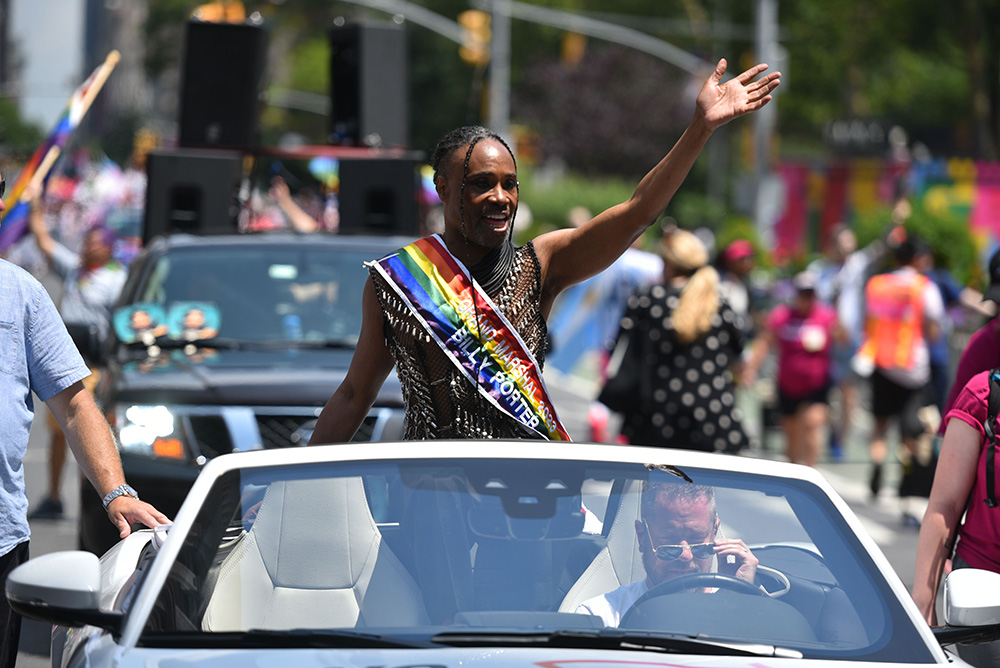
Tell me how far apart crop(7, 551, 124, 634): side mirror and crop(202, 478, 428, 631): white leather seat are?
0.25 meters

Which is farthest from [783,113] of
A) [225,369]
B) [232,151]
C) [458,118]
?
[225,369]

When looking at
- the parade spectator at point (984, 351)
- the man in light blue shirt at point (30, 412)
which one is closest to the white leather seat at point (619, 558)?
the man in light blue shirt at point (30, 412)

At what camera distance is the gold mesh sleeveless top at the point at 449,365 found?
3645 mm

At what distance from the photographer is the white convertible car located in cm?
274

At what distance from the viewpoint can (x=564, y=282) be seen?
3.80m

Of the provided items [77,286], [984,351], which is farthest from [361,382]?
[77,286]

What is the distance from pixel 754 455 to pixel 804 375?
3.37 feet

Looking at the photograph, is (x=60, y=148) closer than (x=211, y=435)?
No

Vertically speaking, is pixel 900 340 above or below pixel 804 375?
above

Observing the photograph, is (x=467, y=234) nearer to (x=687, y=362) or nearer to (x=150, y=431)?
(x=150, y=431)

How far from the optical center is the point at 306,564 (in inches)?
125

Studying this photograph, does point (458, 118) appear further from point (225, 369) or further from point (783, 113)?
point (225, 369)

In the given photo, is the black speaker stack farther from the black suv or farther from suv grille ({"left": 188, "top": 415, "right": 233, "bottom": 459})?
suv grille ({"left": 188, "top": 415, "right": 233, "bottom": 459})

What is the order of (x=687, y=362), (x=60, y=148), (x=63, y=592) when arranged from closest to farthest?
→ (x=63, y=592) < (x=687, y=362) < (x=60, y=148)
